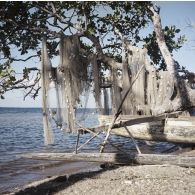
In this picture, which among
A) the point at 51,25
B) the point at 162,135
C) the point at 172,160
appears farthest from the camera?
the point at 51,25

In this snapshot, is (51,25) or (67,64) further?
(51,25)

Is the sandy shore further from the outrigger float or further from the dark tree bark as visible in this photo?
the dark tree bark

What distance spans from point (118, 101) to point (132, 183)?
6.10 metres

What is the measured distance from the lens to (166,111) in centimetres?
1456

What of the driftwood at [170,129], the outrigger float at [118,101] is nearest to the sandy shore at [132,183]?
the outrigger float at [118,101]

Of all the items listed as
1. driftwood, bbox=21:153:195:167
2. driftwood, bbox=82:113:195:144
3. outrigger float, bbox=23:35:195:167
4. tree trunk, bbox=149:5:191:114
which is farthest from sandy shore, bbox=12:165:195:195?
tree trunk, bbox=149:5:191:114

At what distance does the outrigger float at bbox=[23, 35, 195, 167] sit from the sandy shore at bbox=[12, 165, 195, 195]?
580mm

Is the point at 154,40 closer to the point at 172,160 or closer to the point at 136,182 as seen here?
the point at 172,160

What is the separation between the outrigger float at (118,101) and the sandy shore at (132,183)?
58 cm

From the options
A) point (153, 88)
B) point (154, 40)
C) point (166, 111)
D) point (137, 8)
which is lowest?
point (166, 111)

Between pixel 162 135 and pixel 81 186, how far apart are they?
5831mm

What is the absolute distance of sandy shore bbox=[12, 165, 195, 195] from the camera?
8008 mm

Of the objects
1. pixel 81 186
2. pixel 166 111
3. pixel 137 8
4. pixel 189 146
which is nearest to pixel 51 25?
pixel 137 8

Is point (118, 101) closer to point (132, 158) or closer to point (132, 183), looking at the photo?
point (132, 158)
